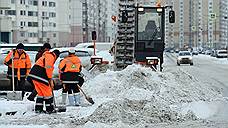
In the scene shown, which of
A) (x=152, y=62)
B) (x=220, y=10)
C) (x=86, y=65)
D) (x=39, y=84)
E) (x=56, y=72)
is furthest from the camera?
(x=220, y=10)

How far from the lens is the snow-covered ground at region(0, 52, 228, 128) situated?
429 inches

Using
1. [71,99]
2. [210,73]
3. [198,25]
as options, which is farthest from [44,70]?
[198,25]

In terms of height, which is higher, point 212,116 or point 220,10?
point 220,10

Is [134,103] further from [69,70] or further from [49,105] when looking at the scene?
[69,70]

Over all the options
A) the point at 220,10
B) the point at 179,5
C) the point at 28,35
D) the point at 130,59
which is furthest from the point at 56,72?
the point at 179,5

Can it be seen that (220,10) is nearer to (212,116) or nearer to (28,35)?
(28,35)

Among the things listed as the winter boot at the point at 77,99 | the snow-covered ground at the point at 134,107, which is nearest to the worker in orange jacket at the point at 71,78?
the winter boot at the point at 77,99

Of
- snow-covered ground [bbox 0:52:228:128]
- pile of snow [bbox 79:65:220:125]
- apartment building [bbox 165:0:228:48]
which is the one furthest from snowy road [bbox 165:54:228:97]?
apartment building [bbox 165:0:228:48]

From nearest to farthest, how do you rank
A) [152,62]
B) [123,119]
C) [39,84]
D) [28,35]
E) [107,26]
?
1. [123,119]
2. [39,84]
3. [152,62]
4. [28,35]
5. [107,26]

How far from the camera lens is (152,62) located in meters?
20.3

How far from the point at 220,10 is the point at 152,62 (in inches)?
3771

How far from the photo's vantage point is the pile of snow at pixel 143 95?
37.1ft

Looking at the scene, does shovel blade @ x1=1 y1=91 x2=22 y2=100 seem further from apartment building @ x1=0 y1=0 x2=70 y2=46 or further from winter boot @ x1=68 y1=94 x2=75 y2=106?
apartment building @ x1=0 y1=0 x2=70 y2=46

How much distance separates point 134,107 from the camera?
12.0 metres
